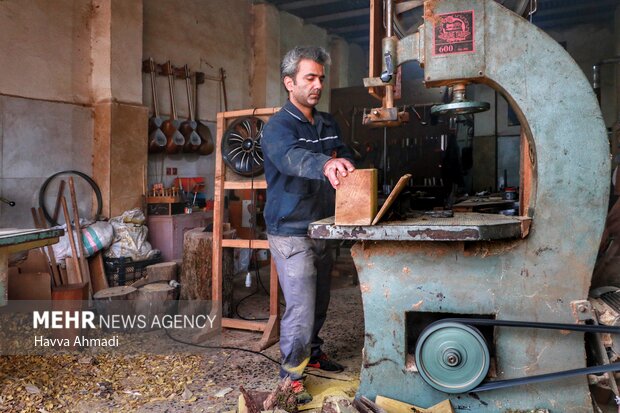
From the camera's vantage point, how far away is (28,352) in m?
3.06

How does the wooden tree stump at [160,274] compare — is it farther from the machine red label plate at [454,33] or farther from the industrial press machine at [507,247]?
the machine red label plate at [454,33]

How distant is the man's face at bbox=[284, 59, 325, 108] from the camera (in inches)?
97.1

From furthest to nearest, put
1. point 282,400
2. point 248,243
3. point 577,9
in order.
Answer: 1. point 577,9
2. point 248,243
3. point 282,400

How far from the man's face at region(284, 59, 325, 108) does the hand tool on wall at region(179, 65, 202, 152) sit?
310 cm

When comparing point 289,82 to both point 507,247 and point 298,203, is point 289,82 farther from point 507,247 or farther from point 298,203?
point 507,247

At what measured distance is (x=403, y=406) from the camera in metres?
1.98

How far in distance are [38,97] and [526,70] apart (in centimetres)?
386

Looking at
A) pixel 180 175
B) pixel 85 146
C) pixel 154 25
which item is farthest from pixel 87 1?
pixel 180 175

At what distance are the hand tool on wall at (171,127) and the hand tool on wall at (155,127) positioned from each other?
7cm

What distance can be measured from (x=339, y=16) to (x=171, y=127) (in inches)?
131

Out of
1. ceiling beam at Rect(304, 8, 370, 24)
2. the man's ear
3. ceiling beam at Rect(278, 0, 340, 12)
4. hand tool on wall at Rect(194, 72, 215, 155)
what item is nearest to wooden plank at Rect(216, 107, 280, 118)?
the man's ear

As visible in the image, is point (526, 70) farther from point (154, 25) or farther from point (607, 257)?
point (154, 25)

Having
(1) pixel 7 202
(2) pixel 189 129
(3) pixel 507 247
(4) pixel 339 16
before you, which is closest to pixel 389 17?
(3) pixel 507 247

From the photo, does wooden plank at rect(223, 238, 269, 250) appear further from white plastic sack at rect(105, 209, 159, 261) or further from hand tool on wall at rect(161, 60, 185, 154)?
hand tool on wall at rect(161, 60, 185, 154)
